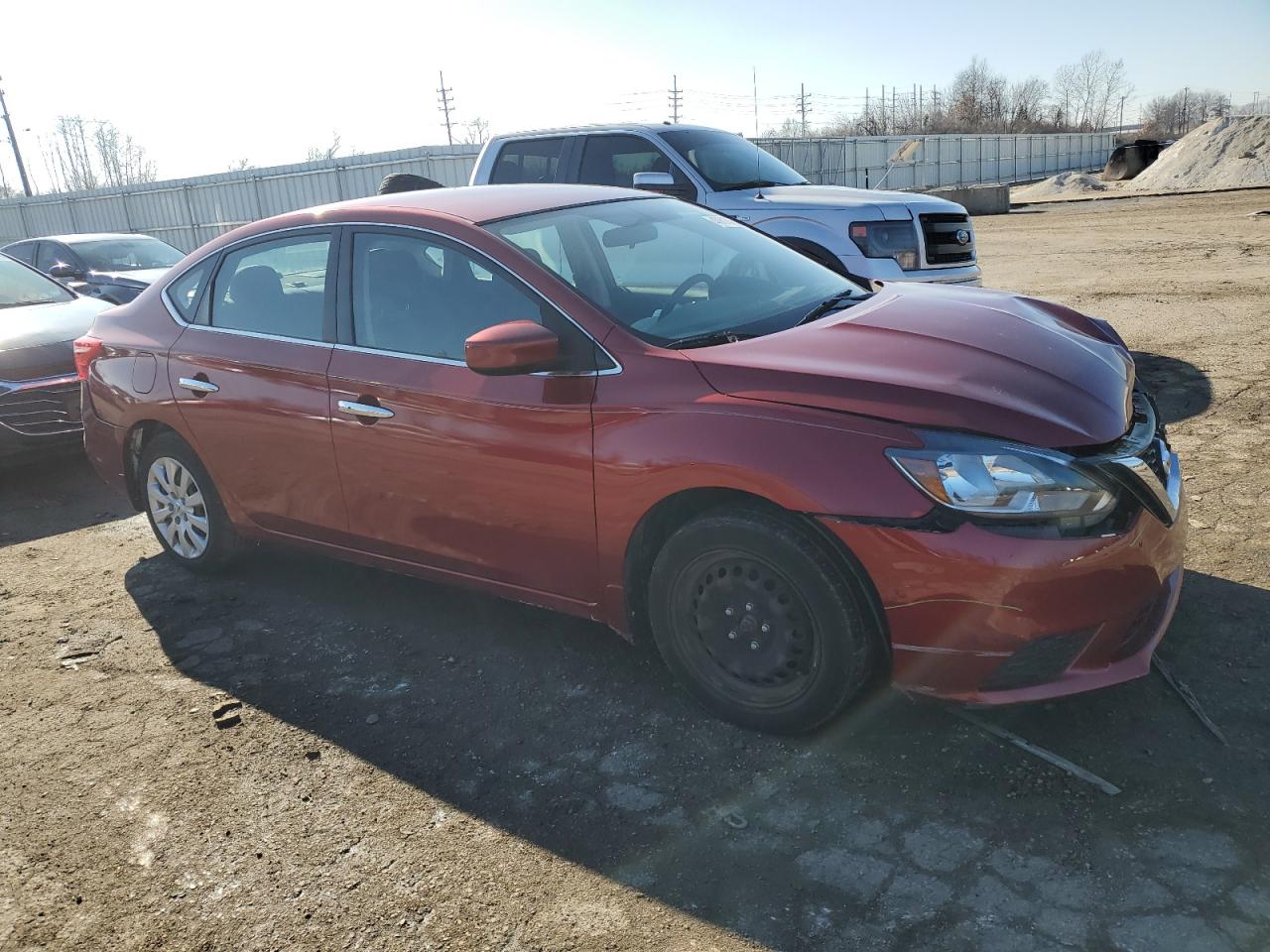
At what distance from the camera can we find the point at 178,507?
490cm

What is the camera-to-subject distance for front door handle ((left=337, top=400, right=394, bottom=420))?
3758 mm

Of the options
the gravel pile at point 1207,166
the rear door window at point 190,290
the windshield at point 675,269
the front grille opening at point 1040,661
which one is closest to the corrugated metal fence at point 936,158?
the gravel pile at point 1207,166

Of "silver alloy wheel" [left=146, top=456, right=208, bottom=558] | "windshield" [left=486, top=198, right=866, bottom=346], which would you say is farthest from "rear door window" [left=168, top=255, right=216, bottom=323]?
"windshield" [left=486, top=198, right=866, bottom=346]

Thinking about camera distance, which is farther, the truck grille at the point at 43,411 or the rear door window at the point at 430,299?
the truck grille at the point at 43,411

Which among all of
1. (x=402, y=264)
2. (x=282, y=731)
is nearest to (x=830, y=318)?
(x=402, y=264)

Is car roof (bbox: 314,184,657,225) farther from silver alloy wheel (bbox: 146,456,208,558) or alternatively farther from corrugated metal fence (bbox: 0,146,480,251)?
corrugated metal fence (bbox: 0,146,480,251)

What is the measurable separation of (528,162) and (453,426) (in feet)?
18.9

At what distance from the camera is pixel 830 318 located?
3.59m

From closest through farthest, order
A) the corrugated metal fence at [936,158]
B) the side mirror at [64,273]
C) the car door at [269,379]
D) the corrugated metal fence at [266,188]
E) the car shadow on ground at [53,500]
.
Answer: the car door at [269,379]
the car shadow on ground at [53,500]
the side mirror at [64,273]
the corrugated metal fence at [266,188]
the corrugated metal fence at [936,158]

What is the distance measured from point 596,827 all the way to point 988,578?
1.32 metres

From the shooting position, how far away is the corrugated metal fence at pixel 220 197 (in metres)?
20.2

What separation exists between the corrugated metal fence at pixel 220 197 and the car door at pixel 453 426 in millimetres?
16617

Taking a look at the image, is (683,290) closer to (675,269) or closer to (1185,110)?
(675,269)

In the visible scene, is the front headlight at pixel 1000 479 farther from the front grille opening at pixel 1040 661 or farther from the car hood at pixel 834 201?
the car hood at pixel 834 201
